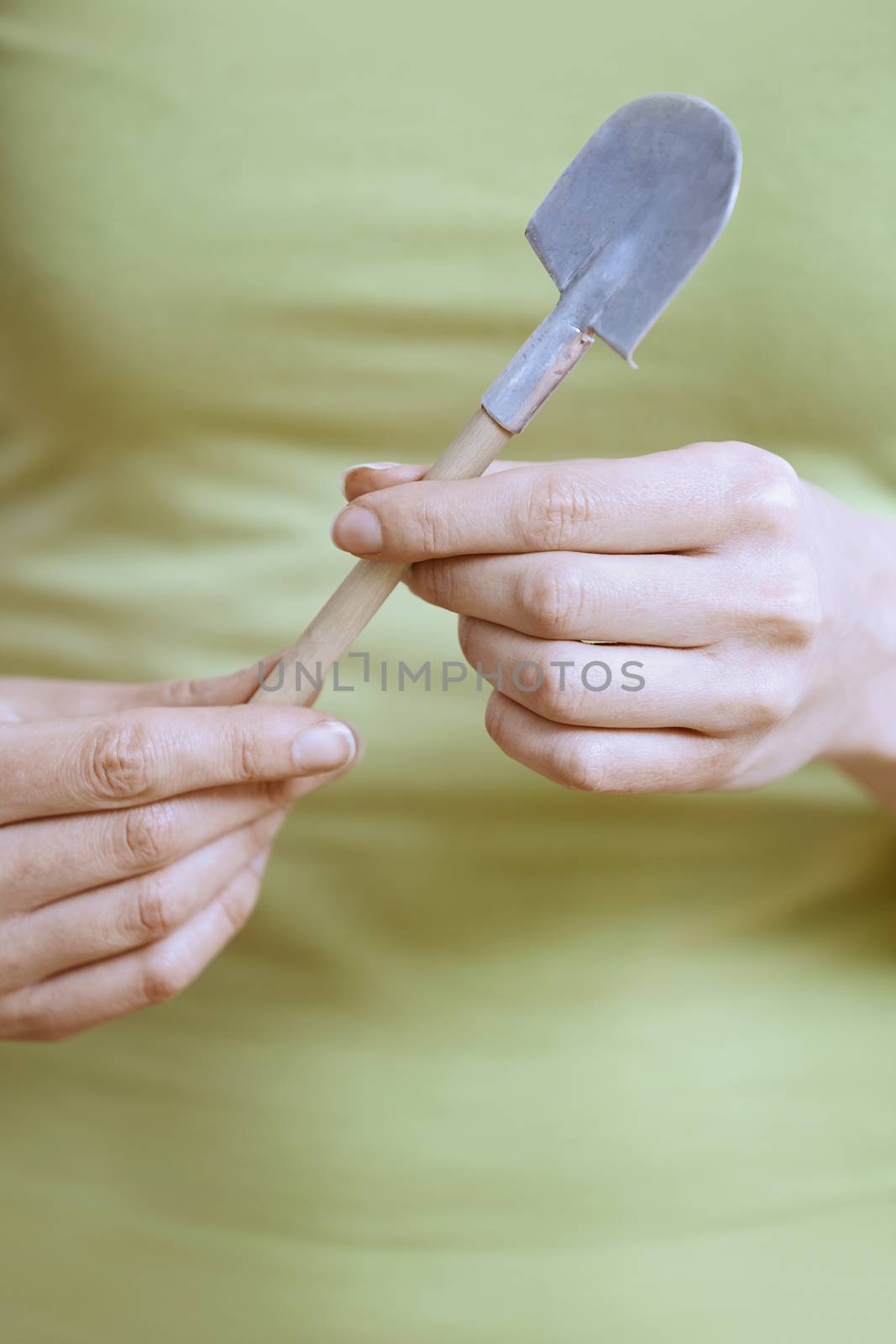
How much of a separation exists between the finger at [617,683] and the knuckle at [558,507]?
0.05m

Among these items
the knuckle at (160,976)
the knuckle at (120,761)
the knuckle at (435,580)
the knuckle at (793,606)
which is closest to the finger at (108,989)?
the knuckle at (160,976)

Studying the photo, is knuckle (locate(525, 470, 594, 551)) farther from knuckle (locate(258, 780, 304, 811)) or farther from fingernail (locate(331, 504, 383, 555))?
knuckle (locate(258, 780, 304, 811))

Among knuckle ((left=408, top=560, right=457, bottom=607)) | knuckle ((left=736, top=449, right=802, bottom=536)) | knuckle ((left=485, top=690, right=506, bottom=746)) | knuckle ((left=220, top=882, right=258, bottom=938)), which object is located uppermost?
knuckle ((left=736, top=449, right=802, bottom=536))

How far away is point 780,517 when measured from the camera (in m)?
0.51

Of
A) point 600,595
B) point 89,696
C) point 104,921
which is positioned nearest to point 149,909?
point 104,921

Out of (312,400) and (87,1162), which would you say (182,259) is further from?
(87,1162)

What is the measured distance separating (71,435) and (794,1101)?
603mm

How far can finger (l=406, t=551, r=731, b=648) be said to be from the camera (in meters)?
0.48

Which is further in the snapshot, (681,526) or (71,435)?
(71,435)

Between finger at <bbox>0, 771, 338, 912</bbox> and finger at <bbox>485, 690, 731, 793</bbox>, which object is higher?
finger at <bbox>485, 690, 731, 793</bbox>

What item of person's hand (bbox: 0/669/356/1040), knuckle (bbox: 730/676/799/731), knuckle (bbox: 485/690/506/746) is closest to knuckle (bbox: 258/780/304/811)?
person's hand (bbox: 0/669/356/1040)

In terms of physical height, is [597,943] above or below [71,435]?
below

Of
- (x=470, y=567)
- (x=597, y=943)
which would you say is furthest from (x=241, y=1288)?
(x=470, y=567)

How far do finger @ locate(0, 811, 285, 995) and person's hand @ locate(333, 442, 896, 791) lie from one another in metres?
0.17
